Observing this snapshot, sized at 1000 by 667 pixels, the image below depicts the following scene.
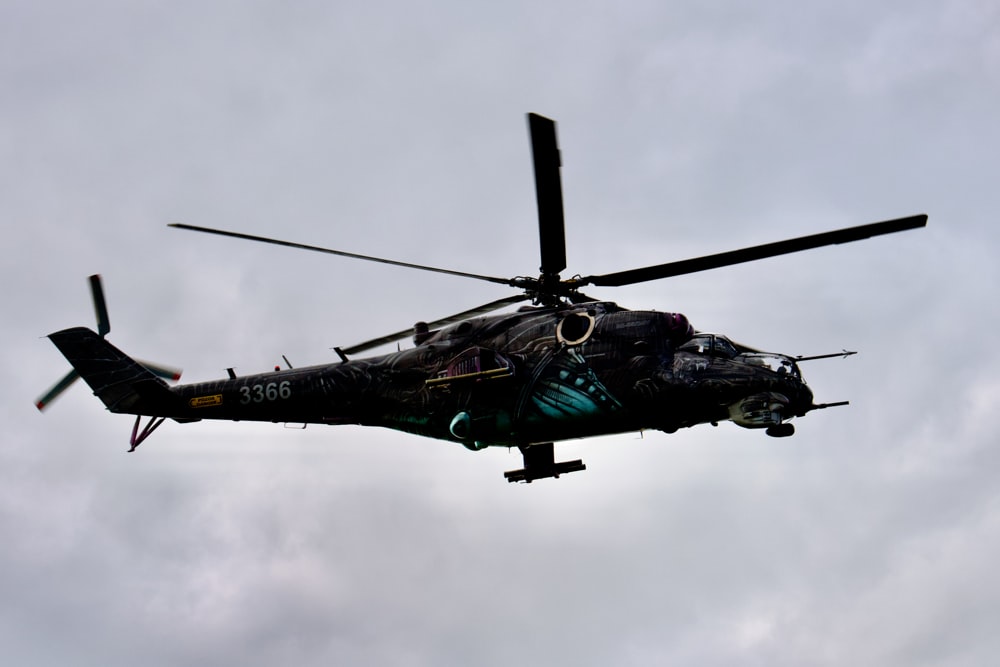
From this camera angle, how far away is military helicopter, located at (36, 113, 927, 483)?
22516mm

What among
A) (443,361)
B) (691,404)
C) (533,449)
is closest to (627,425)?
(691,404)

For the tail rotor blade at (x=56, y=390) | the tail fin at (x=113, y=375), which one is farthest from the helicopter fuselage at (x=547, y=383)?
the tail rotor blade at (x=56, y=390)

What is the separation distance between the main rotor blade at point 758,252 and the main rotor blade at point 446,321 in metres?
2.85

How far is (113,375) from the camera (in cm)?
3106

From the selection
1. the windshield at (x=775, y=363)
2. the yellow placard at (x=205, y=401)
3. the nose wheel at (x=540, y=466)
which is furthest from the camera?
the yellow placard at (x=205, y=401)

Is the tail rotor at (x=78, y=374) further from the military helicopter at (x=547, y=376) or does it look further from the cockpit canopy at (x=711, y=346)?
the cockpit canopy at (x=711, y=346)

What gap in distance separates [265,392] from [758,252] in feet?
49.2

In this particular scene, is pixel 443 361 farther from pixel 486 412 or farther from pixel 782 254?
pixel 782 254

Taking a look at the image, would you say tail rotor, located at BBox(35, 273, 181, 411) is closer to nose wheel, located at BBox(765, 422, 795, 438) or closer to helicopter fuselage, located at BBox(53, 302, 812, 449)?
helicopter fuselage, located at BBox(53, 302, 812, 449)

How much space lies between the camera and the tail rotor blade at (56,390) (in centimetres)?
3042

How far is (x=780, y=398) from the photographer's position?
22359 mm

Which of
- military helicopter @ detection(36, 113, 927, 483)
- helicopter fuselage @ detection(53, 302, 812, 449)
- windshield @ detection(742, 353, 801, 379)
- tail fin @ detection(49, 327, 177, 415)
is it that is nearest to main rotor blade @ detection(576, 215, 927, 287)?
military helicopter @ detection(36, 113, 927, 483)

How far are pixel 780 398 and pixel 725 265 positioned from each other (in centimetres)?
339

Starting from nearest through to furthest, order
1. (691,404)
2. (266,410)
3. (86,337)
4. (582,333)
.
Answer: (691,404), (582,333), (266,410), (86,337)
